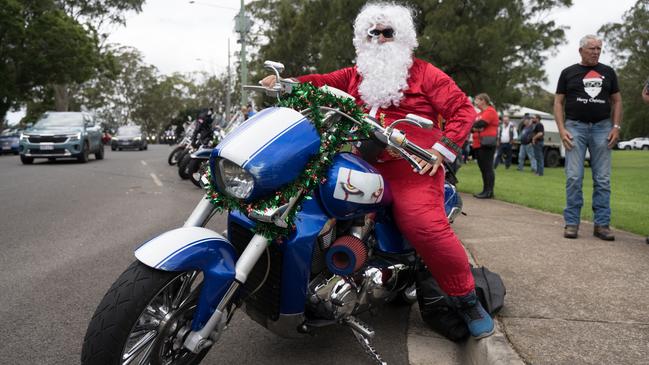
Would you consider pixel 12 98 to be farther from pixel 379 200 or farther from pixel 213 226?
pixel 379 200

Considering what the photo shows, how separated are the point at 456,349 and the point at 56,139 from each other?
16453 mm

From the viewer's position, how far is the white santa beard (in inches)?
126

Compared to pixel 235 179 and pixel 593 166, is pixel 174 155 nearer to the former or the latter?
pixel 593 166

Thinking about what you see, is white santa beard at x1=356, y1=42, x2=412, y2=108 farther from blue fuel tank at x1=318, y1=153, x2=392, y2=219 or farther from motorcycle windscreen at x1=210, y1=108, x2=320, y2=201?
motorcycle windscreen at x1=210, y1=108, x2=320, y2=201

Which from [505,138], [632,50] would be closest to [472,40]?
[505,138]

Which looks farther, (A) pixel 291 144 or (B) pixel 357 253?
(B) pixel 357 253

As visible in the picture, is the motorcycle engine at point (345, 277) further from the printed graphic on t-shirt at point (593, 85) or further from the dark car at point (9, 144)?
the dark car at point (9, 144)

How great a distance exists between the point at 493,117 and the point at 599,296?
6.73 metres

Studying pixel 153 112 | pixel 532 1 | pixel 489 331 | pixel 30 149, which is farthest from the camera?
pixel 153 112

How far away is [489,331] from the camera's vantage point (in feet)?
10.0

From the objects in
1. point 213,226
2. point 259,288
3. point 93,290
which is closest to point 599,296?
point 259,288

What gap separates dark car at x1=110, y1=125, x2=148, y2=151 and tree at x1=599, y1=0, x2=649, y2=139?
128 feet

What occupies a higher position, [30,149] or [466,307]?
[466,307]

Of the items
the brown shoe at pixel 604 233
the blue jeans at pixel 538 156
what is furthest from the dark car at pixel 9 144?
the brown shoe at pixel 604 233
